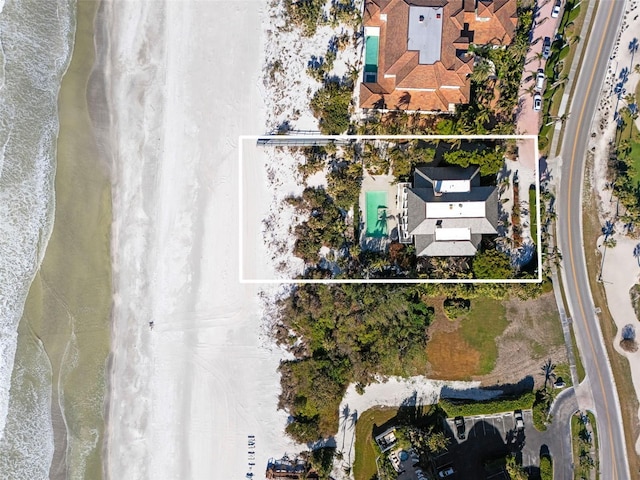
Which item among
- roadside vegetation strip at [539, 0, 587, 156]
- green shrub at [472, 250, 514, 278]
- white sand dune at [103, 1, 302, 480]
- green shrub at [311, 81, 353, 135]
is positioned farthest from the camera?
white sand dune at [103, 1, 302, 480]

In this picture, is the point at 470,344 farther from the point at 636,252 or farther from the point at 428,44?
the point at 428,44

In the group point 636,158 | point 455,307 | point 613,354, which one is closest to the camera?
point 455,307

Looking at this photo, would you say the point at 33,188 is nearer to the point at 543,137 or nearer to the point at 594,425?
the point at 543,137

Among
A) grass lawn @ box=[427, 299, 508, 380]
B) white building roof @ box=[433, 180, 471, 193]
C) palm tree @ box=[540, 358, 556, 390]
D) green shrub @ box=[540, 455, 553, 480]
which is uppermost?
white building roof @ box=[433, 180, 471, 193]

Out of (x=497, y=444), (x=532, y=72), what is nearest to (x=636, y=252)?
(x=532, y=72)

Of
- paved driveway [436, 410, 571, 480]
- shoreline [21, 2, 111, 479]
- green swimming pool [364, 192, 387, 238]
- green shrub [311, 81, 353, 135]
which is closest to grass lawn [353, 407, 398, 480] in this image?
paved driveway [436, 410, 571, 480]

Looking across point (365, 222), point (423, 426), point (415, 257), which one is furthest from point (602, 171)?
point (423, 426)

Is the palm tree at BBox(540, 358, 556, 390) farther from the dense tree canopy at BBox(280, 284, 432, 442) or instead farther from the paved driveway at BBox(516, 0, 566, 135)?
the paved driveway at BBox(516, 0, 566, 135)

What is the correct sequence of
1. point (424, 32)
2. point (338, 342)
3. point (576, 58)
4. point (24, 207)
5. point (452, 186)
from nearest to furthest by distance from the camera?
point (452, 186) < point (424, 32) < point (338, 342) < point (576, 58) < point (24, 207)
